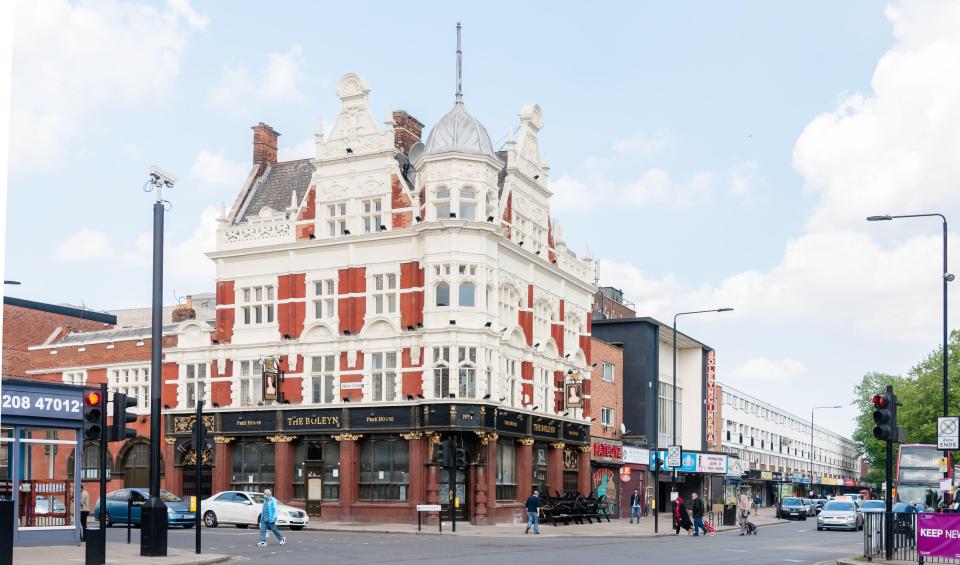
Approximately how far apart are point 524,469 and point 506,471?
112cm

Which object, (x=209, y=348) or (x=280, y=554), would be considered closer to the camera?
(x=280, y=554)

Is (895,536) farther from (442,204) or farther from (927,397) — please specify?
(927,397)

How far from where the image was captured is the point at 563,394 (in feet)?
190

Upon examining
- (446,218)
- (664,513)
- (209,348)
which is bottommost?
(664,513)

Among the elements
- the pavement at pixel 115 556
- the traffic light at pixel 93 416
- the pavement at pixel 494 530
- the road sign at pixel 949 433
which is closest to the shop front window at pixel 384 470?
the pavement at pixel 494 530

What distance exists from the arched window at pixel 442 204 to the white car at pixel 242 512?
1450cm

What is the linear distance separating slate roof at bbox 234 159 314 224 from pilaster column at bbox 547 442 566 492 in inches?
717

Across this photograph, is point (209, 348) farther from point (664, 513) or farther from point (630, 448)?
point (664, 513)

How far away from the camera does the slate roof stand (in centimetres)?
5836

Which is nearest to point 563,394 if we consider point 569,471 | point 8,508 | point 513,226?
point 569,471

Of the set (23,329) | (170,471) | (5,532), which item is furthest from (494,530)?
(23,329)

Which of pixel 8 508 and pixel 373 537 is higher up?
pixel 8 508

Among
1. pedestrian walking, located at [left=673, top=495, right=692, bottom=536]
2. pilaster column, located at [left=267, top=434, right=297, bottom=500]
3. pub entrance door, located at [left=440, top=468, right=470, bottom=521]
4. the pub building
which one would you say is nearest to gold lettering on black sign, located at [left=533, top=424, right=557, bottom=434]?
the pub building

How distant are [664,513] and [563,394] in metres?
20.7
